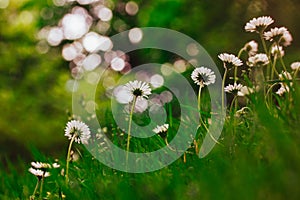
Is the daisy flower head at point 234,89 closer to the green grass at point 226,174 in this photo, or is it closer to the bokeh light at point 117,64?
the green grass at point 226,174

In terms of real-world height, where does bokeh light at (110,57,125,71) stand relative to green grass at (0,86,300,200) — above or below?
A: above

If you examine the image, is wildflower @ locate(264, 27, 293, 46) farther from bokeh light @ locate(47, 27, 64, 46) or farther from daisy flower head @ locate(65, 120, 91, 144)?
bokeh light @ locate(47, 27, 64, 46)

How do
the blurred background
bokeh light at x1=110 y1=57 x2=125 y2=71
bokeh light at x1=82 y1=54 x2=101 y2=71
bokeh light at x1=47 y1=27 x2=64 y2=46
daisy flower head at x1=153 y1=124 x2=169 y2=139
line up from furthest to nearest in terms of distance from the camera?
Result: bokeh light at x1=82 y1=54 x2=101 y2=71, bokeh light at x1=47 y1=27 x2=64 y2=46, bokeh light at x1=110 y1=57 x2=125 y2=71, the blurred background, daisy flower head at x1=153 y1=124 x2=169 y2=139

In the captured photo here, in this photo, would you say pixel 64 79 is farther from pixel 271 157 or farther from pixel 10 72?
pixel 271 157

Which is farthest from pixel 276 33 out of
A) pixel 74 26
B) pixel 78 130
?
pixel 74 26

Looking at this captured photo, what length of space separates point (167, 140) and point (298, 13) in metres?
2.39

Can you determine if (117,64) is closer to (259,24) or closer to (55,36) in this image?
(55,36)

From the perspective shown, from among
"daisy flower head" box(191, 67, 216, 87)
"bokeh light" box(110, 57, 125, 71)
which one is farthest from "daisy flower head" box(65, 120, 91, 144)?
"bokeh light" box(110, 57, 125, 71)

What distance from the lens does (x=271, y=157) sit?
102cm

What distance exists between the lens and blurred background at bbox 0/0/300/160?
158 inches

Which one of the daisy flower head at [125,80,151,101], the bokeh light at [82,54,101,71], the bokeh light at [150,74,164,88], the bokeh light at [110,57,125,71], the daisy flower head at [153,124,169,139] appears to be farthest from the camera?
the bokeh light at [82,54,101,71]

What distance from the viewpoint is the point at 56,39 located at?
27.6 ft

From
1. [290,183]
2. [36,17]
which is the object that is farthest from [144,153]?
[36,17]

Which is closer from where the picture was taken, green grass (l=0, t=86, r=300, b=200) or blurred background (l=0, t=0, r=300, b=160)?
green grass (l=0, t=86, r=300, b=200)
